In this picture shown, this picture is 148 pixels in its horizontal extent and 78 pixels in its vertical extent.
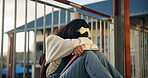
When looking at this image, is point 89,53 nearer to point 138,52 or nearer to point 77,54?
point 77,54

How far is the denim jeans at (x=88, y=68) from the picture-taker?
4.03 feet

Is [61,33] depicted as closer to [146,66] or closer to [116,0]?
[116,0]

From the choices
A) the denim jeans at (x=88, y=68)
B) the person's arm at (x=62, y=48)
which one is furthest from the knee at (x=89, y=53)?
the person's arm at (x=62, y=48)

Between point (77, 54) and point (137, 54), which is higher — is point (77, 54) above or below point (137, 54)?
above

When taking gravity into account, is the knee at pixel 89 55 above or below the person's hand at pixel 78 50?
below

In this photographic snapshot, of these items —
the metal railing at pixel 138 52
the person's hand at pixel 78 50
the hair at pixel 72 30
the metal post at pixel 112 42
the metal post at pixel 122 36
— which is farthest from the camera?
the metal railing at pixel 138 52

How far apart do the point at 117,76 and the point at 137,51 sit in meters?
2.41

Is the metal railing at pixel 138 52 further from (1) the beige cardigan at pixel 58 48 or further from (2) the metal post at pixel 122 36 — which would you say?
(1) the beige cardigan at pixel 58 48

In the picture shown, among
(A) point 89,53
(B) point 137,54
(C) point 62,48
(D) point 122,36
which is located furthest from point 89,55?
(B) point 137,54

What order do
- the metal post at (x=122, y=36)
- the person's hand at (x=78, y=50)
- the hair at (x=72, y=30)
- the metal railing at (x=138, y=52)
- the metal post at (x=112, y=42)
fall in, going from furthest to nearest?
the metal railing at (x=138, y=52)
the metal post at (x=112, y=42)
the metal post at (x=122, y=36)
the hair at (x=72, y=30)
the person's hand at (x=78, y=50)

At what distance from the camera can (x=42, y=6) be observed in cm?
188

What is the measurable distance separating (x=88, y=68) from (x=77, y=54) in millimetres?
134

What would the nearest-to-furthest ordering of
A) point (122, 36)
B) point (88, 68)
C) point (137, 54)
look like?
point (88, 68) < point (122, 36) < point (137, 54)

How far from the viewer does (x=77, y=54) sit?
1.35 m
